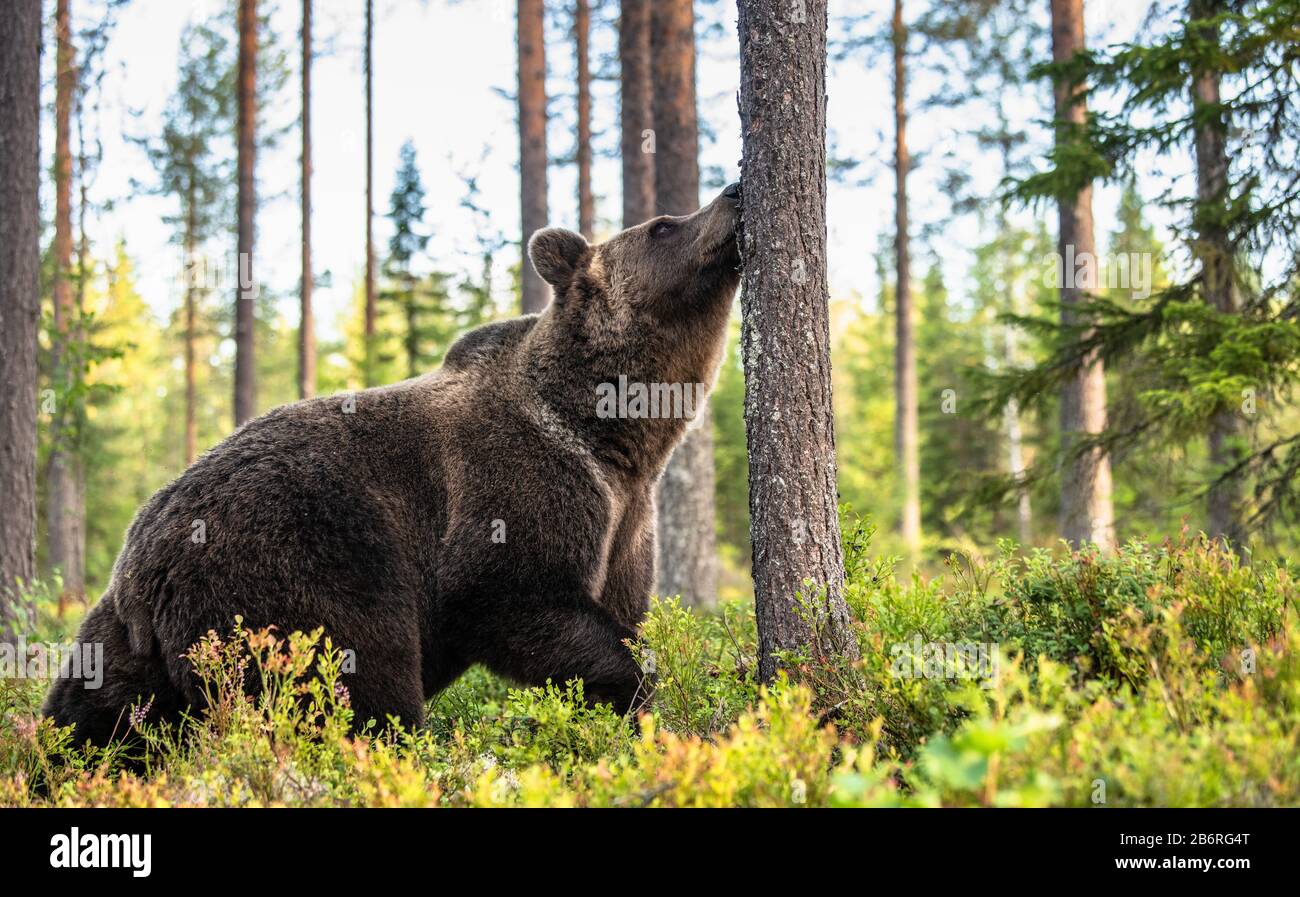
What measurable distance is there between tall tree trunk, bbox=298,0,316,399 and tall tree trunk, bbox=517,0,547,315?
7.29 m

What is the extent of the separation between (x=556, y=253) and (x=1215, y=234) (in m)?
7.53

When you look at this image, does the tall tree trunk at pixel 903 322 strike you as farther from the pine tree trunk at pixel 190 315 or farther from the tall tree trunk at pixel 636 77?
the pine tree trunk at pixel 190 315

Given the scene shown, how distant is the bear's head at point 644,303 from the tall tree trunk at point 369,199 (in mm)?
16307

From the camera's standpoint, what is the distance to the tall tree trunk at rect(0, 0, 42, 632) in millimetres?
8805

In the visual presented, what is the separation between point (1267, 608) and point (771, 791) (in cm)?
277

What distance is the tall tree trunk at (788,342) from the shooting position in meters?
4.76

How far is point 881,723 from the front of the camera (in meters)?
3.65

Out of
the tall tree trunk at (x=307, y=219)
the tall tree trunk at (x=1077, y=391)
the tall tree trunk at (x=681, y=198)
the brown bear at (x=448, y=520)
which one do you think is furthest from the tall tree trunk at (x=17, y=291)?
the tall tree trunk at (x=307, y=219)

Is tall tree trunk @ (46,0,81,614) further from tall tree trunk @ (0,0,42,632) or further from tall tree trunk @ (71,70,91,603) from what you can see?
tall tree trunk @ (0,0,42,632)

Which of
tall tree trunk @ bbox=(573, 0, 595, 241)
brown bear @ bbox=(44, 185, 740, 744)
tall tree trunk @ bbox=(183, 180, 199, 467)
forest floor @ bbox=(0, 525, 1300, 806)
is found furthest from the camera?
tall tree trunk @ bbox=(183, 180, 199, 467)

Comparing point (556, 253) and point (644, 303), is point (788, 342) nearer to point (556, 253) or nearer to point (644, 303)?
point (644, 303)

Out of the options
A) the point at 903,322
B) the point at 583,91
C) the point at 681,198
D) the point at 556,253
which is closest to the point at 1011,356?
the point at 903,322

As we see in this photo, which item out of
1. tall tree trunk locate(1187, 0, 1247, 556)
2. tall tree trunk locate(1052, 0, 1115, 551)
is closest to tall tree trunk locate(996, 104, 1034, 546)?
tall tree trunk locate(1052, 0, 1115, 551)
